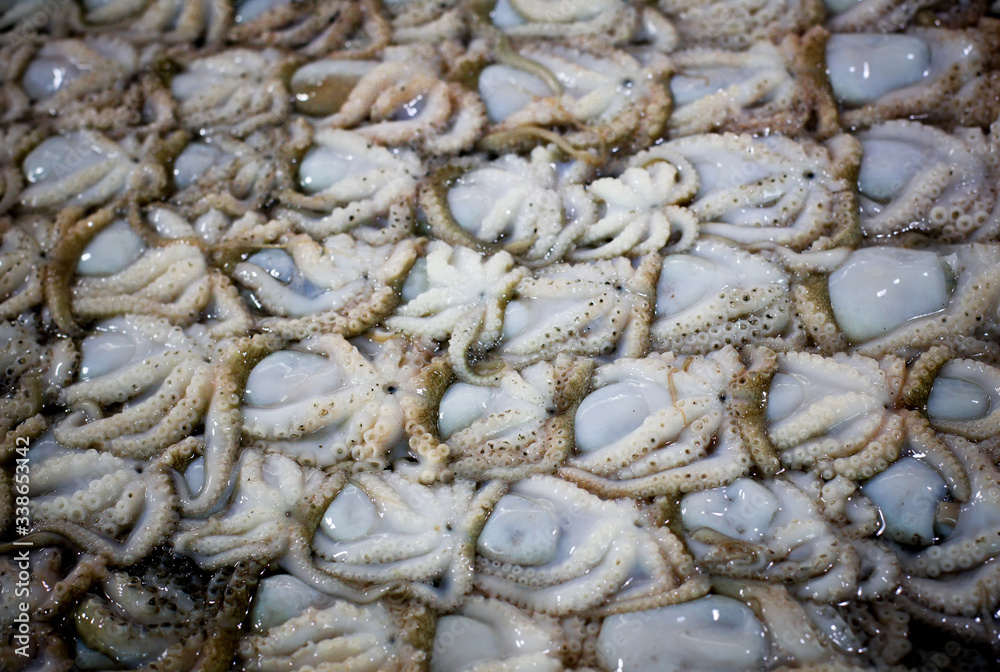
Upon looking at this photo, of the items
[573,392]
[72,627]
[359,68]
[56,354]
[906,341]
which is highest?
[359,68]

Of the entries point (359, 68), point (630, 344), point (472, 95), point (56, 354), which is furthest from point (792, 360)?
point (56, 354)

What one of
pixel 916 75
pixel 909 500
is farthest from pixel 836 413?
pixel 916 75

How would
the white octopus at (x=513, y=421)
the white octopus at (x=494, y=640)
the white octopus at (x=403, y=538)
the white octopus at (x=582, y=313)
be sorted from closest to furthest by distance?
1. the white octopus at (x=494, y=640)
2. the white octopus at (x=403, y=538)
3. the white octopus at (x=513, y=421)
4. the white octopus at (x=582, y=313)

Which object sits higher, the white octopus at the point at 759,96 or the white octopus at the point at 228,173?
the white octopus at the point at 759,96

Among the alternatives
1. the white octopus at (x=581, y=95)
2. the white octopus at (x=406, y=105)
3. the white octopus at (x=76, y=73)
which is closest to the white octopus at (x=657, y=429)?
the white octopus at (x=581, y=95)

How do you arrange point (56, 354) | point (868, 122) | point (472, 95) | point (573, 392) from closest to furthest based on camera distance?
point (573, 392), point (56, 354), point (868, 122), point (472, 95)

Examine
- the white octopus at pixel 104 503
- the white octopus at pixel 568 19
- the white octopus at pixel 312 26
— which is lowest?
the white octopus at pixel 104 503

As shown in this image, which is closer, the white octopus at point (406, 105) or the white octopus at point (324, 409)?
the white octopus at point (324, 409)

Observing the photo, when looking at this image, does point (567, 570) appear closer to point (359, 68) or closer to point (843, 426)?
point (843, 426)

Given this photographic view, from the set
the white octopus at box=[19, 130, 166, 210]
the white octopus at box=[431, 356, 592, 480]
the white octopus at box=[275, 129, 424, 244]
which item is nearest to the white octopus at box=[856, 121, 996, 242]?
the white octopus at box=[431, 356, 592, 480]

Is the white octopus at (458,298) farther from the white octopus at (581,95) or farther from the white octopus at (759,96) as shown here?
the white octopus at (759,96)

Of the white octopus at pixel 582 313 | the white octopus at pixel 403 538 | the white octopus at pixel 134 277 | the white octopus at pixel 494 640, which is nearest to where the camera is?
the white octopus at pixel 494 640
